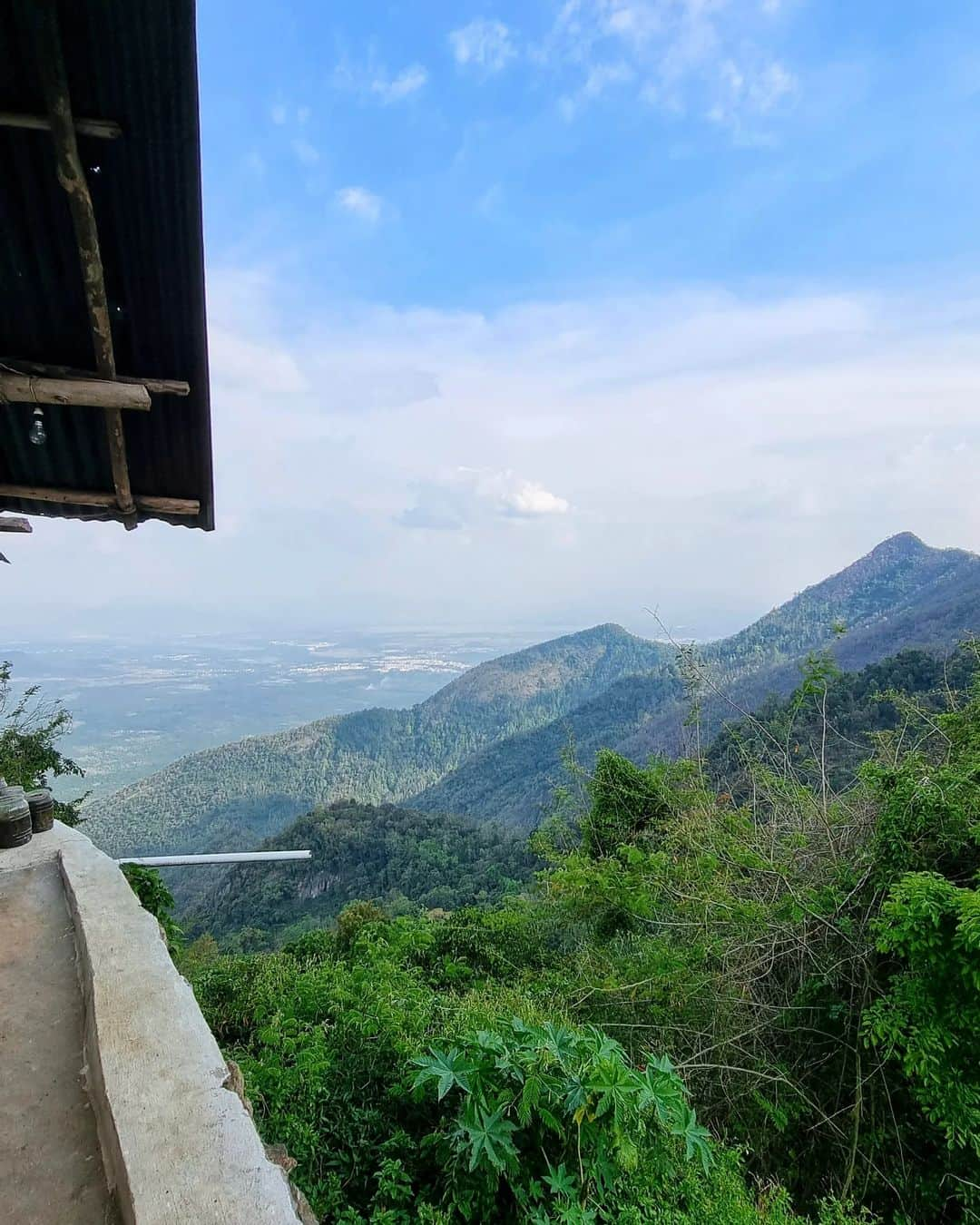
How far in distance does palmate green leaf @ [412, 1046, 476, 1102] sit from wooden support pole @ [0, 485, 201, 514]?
9.49ft

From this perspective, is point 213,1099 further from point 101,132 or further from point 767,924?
point 767,924

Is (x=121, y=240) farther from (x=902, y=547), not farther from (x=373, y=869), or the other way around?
(x=902, y=547)

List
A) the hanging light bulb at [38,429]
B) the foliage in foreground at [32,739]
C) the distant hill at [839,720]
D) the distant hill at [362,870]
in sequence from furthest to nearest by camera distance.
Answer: the distant hill at [362,870], the foliage in foreground at [32,739], the distant hill at [839,720], the hanging light bulb at [38,429]

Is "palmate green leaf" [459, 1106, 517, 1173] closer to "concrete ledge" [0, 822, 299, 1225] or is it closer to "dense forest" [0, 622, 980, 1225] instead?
"dense forest" [0, 622, 980, 1225]

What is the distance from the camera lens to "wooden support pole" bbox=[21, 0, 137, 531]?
144cm

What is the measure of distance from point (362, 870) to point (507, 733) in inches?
1042

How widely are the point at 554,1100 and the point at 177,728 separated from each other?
63.2 meters

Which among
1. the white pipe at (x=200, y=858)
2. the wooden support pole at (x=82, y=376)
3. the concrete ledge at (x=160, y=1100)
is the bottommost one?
the white pipe at (x=200, y=858)

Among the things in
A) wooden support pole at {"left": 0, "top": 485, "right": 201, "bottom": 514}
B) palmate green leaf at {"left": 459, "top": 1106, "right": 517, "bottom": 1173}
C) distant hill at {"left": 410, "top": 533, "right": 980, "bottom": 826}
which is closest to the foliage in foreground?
wooden support pole at {"left": 0, "top": 485, "right": 201, "bottom": 514}

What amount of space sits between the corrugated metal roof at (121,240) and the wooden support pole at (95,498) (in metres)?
0.06

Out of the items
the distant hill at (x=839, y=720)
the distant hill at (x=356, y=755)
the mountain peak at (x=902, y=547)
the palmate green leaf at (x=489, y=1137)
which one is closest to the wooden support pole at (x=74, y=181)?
the palmate green leaf at (x=489, y=1137)

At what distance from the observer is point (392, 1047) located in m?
2.26

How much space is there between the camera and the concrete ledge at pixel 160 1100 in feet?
3.42

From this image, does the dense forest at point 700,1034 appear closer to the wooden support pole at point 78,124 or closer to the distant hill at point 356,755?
the wooden support pole at point 78,124
